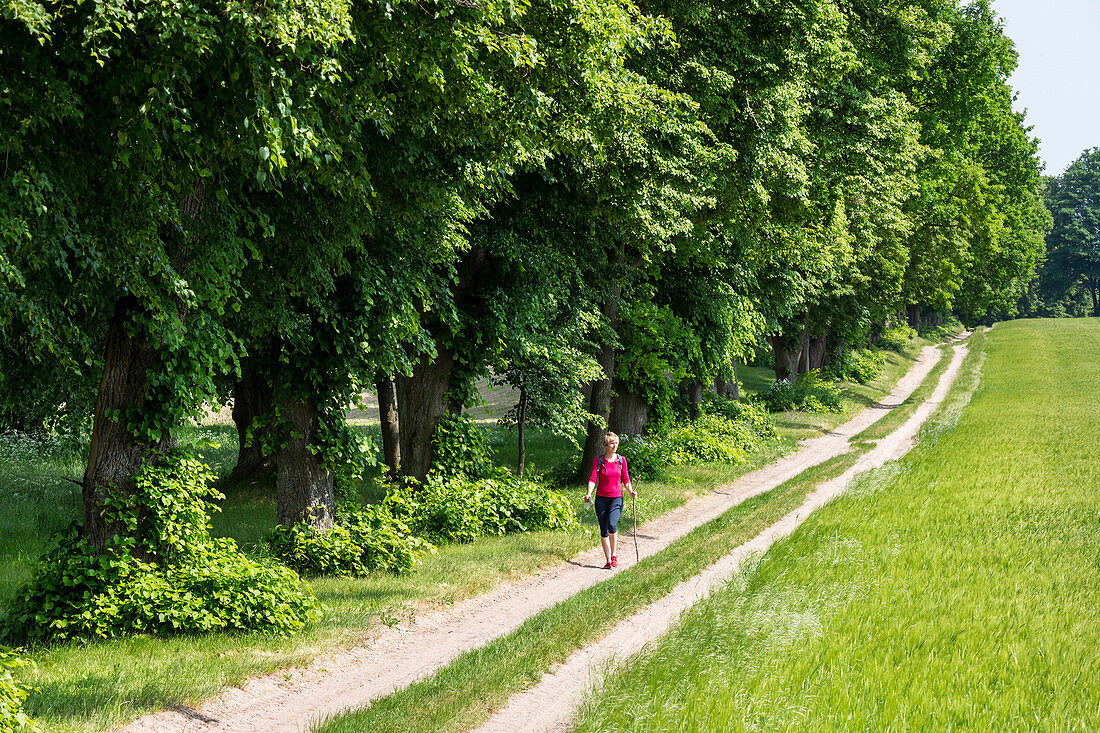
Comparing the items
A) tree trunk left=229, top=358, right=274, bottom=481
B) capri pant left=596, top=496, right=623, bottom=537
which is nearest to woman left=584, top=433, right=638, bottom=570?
capri pant left=596, top=496, right=623, bottom=537

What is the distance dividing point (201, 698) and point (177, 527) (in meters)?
2.46

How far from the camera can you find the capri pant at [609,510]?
12.5 meters

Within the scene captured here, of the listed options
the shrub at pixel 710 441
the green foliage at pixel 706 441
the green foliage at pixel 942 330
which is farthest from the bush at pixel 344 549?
the green foliage at pixel 942 330

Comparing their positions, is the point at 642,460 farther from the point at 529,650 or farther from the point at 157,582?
the point at 157,582

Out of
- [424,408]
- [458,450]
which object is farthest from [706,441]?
[424,408]

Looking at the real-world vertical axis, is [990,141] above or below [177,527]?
above

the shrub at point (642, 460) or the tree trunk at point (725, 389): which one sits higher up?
the tree trunk at point (725, 389)

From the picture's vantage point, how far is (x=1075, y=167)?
119 metres

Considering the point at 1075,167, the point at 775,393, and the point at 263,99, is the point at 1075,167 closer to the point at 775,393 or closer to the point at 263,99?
the point at 775,393

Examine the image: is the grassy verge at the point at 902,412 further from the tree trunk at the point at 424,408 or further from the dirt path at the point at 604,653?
the tree trunk at the point at 424,408

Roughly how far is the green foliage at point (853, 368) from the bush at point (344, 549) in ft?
118

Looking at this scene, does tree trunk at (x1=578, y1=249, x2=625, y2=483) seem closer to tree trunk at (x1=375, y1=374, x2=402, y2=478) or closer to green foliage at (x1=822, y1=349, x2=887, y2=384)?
tree trunk at (x1=375, y1=374, x2=402, y2=478)

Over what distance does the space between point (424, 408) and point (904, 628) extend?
10.2m

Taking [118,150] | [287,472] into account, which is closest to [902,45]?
[287,472]
